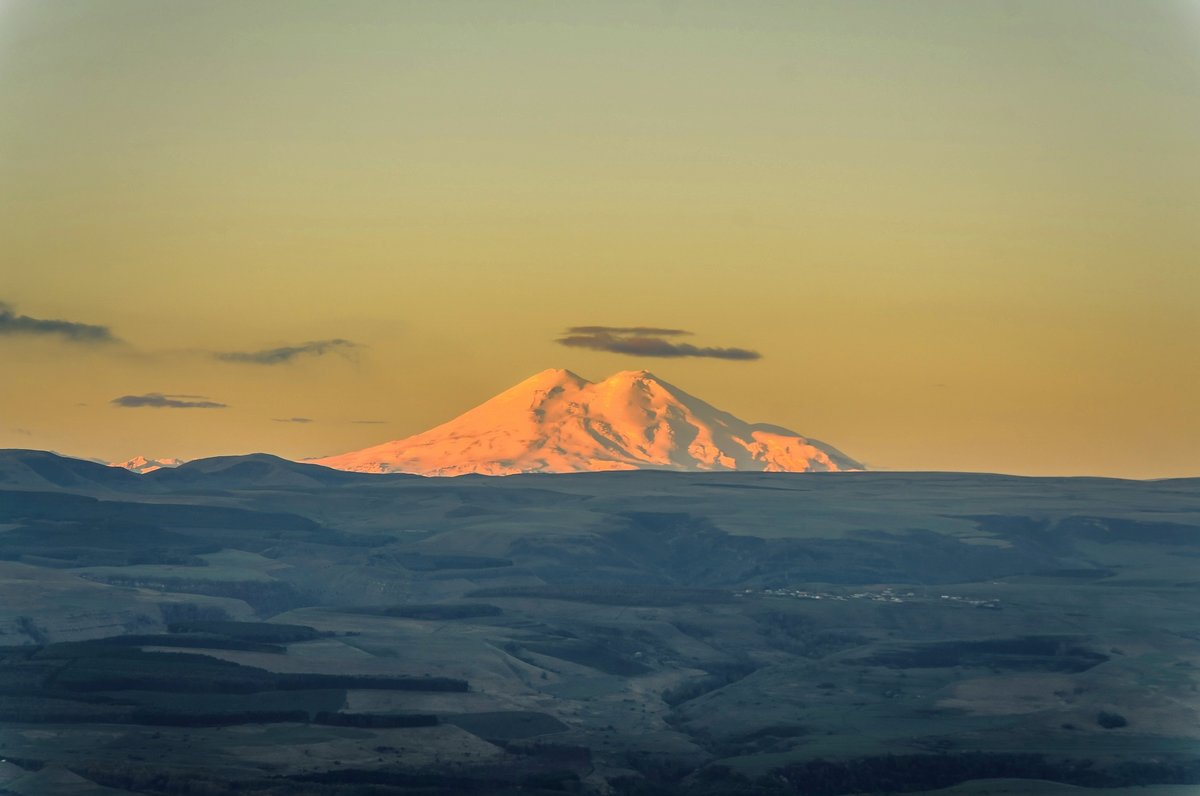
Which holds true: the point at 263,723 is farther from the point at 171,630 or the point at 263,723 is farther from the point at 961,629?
the point at 961,629

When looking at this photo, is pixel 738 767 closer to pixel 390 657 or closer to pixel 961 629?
pixel 390 657

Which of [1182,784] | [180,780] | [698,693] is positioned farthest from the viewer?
[698,693]

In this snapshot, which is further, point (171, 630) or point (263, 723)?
point (171, 630)

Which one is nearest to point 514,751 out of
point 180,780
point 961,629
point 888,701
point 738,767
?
point 738,767

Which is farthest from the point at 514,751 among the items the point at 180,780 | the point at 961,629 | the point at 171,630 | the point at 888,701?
the point at 961,629

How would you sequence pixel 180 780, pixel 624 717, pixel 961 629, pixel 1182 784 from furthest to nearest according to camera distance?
1. pixel 961 629
2. pixel 624 717
3. pixel 1182 784
4. pixel 180 780

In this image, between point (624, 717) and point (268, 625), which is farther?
point (268, 625)

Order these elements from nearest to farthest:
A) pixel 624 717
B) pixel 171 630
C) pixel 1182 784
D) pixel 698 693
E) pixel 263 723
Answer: pixel 1182 784 < pixel 263 723 < pixel 624 717 < pixel 698 693 < pixel 171 630

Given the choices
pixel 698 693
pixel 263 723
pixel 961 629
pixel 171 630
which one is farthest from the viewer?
pixel 961 629
